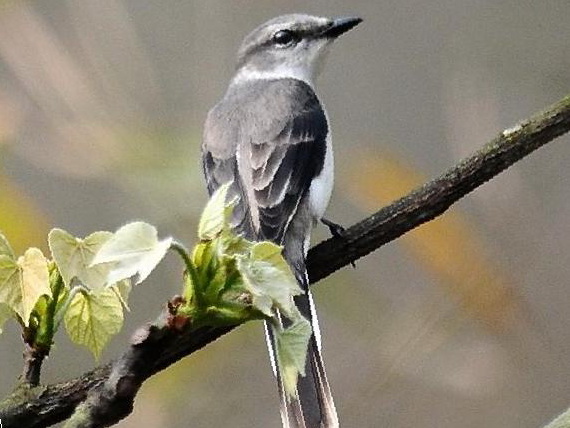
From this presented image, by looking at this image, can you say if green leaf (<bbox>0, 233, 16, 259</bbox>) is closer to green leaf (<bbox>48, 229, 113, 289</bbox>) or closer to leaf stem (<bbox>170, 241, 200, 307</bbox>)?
green leaf (<bbox>48, 229, 113, 289</bbox>)

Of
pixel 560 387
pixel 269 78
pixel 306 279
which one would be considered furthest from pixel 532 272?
pixel 306 279

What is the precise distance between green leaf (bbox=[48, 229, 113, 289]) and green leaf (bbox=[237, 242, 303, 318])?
Result: 136 millimetres

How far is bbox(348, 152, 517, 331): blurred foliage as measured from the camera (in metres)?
2.85

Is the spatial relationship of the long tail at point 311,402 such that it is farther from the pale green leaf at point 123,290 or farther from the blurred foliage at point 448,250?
the blurred foliage at point 448,250

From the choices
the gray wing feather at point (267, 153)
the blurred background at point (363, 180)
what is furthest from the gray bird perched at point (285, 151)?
the blurred background at point (363, 180)

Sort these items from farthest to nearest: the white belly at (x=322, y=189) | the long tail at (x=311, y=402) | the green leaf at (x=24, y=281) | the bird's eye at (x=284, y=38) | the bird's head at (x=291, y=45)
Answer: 1. the bird's eye at (x=284, y=38)
2. the bird's head at (x=291, y=45)
3. the white belly at (x=322, y=189)
4. the long tail at (x=311, y=402)
5. the green leaf at (x=24, y=281)

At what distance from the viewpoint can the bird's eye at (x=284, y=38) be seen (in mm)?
3373

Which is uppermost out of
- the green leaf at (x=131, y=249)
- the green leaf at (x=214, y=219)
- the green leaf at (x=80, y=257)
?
the green leaf at (x=214, y=219)

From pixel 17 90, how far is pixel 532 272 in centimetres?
157

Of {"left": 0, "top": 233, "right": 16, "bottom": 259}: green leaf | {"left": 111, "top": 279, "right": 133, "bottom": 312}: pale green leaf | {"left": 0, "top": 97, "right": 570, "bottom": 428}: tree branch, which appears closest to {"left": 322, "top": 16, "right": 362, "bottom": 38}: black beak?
{"left": 0, "top": 97, "right": 570, "bottom": 428}: tree branch

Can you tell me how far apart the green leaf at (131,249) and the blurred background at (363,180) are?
3.86 feet

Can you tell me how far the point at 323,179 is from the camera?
8.89 ft

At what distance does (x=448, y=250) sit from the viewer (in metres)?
2.89

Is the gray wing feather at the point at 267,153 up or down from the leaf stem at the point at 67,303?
up
